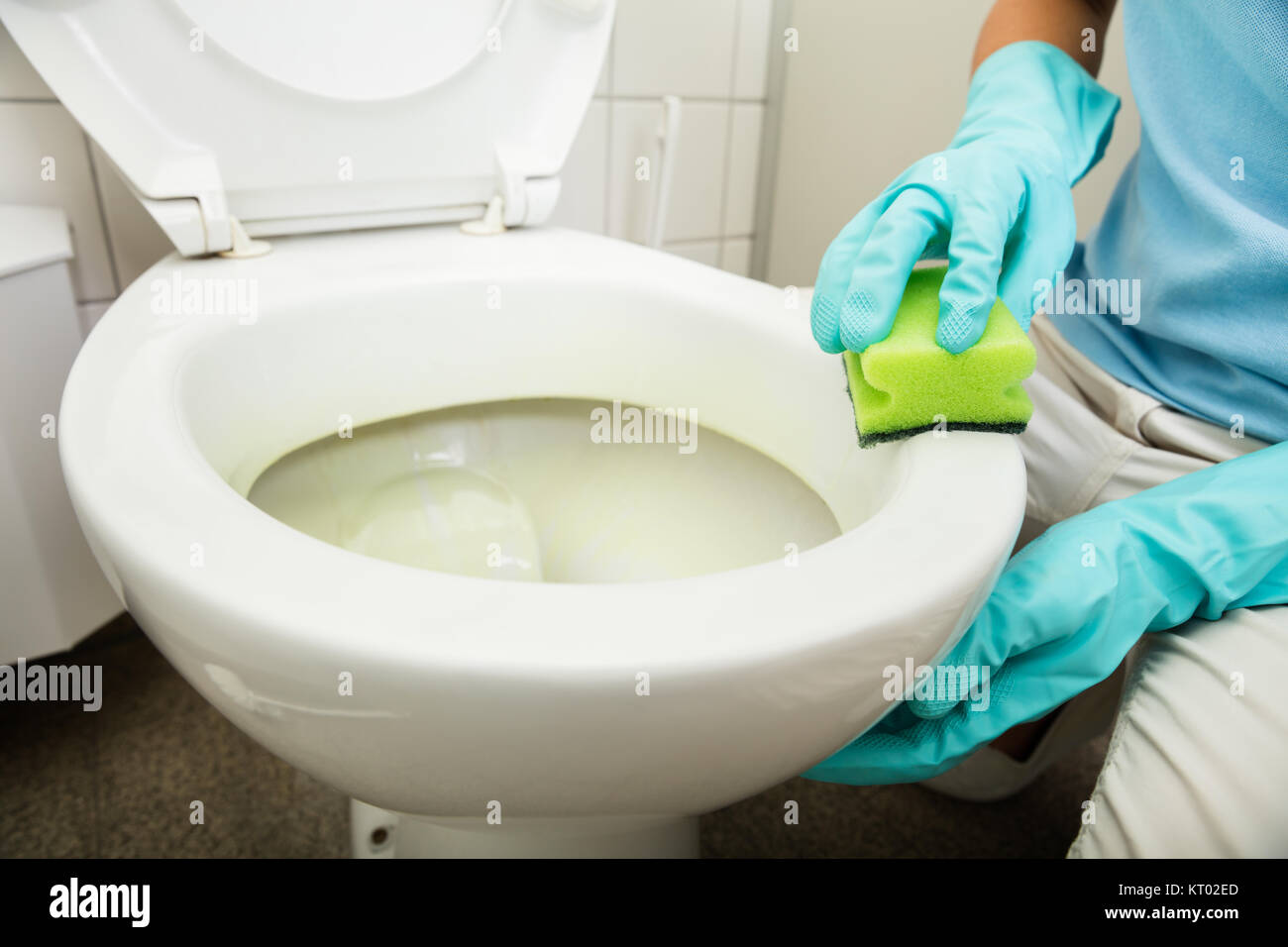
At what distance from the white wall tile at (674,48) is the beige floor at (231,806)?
2.24 feet

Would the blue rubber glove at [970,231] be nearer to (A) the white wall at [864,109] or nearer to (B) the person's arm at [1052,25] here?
(B) the person's arm at [1052,25]

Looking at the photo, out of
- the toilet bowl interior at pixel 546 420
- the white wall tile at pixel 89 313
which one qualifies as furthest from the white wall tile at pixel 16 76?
the toilet bowl interior at pixel 546 420

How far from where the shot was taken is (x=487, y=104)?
60 cm

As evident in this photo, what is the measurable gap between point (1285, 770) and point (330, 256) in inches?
21.5

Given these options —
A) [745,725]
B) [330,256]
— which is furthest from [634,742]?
[330,256]

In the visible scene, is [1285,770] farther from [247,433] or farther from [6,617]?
[6,617]

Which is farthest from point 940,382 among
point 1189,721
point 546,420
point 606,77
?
point 606,77

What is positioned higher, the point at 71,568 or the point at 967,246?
the point at 967,246

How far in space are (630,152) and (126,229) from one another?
468mm

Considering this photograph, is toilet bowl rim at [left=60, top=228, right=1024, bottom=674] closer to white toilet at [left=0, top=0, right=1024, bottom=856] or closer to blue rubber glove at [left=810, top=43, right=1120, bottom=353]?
white toilet at [left=0, top=0, right=1024, bottom=856]

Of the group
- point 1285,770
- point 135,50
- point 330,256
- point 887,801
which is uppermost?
point 135,50

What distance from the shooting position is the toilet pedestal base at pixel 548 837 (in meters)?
0.29

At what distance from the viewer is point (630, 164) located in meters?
0.88

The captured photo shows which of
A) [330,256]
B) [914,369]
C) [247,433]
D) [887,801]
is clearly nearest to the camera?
[914,369]
